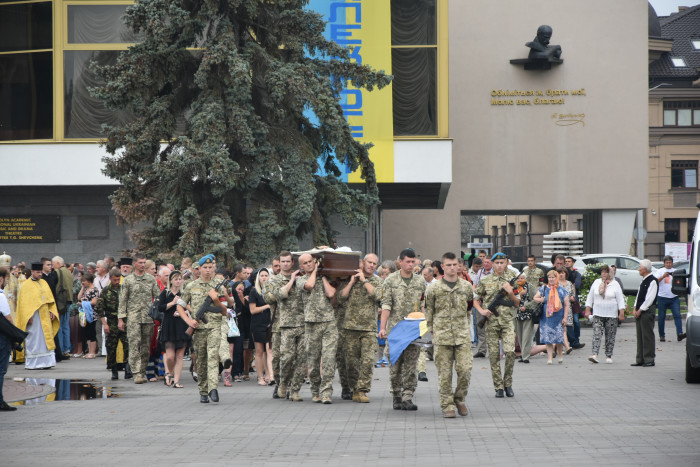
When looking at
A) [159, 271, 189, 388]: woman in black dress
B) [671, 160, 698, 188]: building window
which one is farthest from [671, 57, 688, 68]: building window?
[159, 271, 189, 388]: woman in black dress

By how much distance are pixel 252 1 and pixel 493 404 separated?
13264 millimetres

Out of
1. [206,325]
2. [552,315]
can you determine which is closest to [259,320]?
[206,325]

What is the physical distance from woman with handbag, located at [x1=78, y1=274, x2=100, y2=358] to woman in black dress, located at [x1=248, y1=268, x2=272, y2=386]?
5529 mm

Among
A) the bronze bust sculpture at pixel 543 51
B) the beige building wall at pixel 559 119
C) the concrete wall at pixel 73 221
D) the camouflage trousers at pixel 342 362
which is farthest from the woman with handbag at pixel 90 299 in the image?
the bronze bust sculpture at pixel 543 51

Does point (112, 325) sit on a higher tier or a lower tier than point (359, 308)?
lower

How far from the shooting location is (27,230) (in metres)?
33.6

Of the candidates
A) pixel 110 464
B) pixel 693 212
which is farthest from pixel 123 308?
pixel 693 212

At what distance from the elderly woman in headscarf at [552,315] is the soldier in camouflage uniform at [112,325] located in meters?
7.30

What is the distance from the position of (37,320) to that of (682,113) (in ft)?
177

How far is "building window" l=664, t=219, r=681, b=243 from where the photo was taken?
64438 millimetres

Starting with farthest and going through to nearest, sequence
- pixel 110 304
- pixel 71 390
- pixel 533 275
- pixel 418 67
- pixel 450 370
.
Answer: pixel 418 67, pixel 533 275, pixel 110 304, pixel 71 390, pixel 450 370

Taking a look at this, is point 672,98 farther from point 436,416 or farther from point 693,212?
point 436,416

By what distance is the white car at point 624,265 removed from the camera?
3897 centimetres

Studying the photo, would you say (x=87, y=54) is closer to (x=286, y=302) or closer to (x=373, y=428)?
(x=286, y=302)
